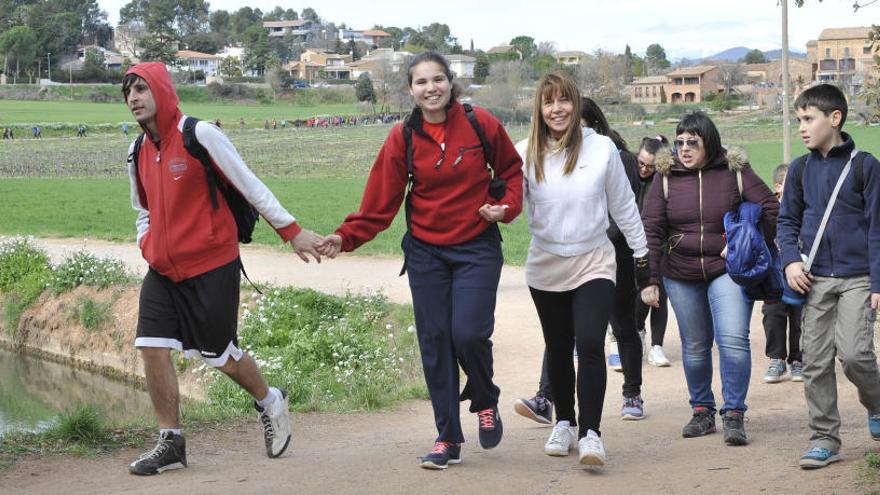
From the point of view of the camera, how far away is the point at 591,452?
5.73 metres

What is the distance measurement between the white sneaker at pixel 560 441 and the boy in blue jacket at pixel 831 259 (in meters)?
1.22

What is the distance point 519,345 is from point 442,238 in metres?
5.72

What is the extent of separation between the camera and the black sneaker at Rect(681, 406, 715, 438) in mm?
6844

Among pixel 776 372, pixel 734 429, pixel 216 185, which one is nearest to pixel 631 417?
pixel 734 429

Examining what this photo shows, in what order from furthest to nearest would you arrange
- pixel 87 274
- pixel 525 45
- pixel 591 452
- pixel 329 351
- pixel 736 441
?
pixel 525 45
pixel 87 274
pixel 329 351
pixel 736 441
pixel 591 452

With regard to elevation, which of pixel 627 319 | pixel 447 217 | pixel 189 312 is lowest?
pixel 627 319

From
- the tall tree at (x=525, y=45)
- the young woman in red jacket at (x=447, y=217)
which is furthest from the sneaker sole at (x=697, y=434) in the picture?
the tall tree at (x=525, y=45)

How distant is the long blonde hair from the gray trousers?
1396 millimetres

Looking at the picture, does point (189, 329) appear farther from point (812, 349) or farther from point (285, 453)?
point (812, 349)

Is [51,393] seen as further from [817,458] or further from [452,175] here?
[817,458]

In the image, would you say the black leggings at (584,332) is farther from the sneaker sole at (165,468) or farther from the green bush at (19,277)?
the green bush at (19,277)

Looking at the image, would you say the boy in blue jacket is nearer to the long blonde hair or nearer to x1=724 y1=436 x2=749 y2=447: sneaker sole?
x1=724 y1=436 x2=749 y2=447: sneaker sole

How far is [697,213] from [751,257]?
0.44 m

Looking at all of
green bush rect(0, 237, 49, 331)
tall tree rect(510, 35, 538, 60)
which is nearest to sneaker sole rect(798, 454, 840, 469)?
green bush rect(0, 237, 49, 331)
